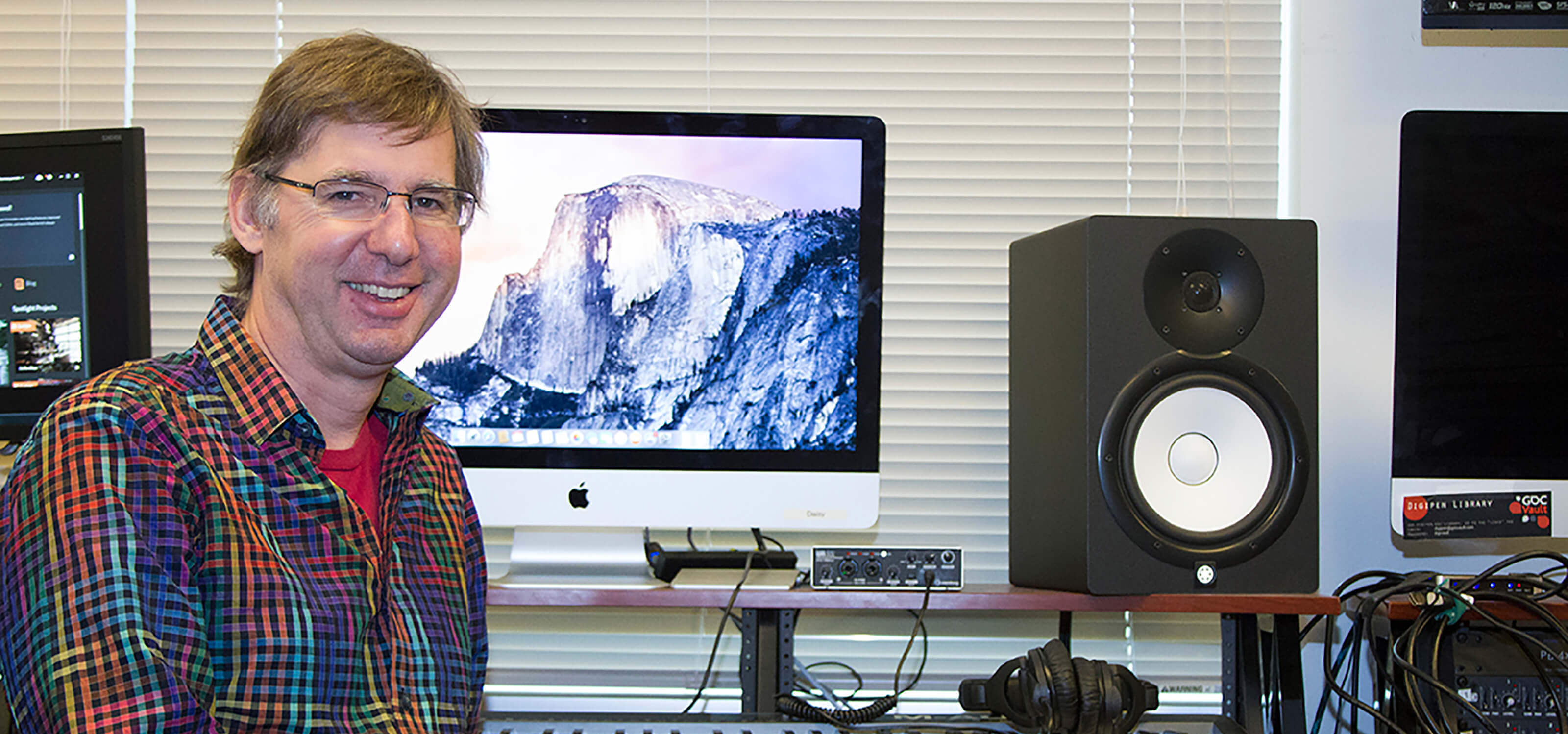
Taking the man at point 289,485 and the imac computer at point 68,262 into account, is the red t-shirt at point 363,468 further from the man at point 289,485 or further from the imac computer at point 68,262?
the imac computer at point 68,262

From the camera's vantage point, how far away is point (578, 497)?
1.50m

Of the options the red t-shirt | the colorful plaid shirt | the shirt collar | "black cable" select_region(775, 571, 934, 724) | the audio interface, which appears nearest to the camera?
the colorful plaid shirt

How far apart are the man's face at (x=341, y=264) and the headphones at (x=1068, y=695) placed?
2.46 ft

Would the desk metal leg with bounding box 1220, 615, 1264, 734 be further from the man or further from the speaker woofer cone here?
the man

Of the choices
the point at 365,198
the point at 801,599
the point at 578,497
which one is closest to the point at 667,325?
the point at 578,497

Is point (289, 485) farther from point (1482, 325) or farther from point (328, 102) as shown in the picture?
point (1482, 325)

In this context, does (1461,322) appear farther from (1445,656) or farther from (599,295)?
(599,295)

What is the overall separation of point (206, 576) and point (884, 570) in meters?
0.80

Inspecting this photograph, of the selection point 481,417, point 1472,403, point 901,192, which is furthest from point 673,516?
point 1472,403

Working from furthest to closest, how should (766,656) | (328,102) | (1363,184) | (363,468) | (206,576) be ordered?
(1363,184) < (766,656) < (363,468) < (328,102) < (206,576)

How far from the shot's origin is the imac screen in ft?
4.95

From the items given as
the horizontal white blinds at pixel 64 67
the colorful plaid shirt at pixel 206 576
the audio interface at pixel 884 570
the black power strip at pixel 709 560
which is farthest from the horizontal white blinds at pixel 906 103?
the colorful plaid shirt at pixel 206 576

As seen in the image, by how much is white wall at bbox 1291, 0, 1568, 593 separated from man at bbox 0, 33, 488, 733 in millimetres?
1426

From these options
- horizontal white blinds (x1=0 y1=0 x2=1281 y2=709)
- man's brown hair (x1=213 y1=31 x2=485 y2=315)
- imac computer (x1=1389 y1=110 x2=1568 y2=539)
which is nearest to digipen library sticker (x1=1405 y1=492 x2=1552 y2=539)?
imac computer (x1=1389 y1=110 x2=1568 y2=539)
